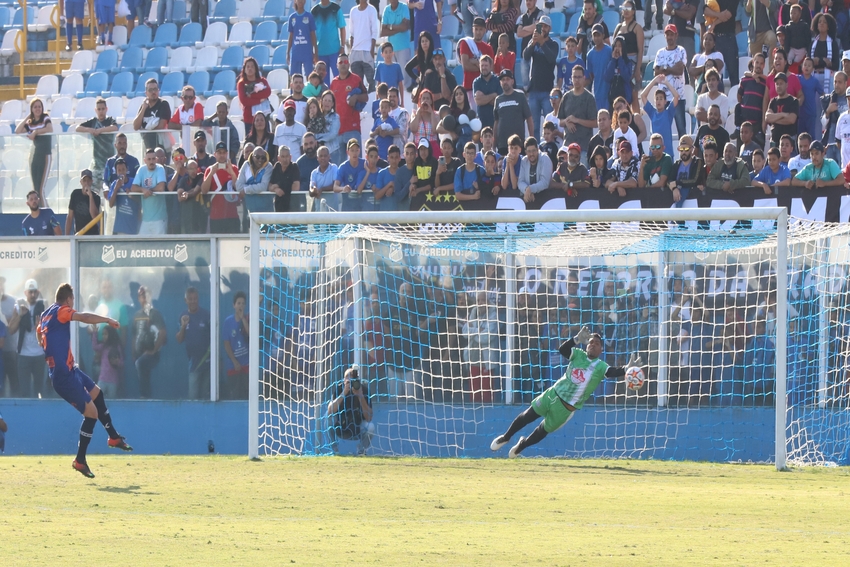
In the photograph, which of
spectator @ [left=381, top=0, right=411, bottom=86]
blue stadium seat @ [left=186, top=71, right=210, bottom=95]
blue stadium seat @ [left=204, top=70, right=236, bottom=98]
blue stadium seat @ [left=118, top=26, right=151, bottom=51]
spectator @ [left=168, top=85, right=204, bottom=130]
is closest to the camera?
spectator @ [left=168, top=85, right=204, bottom=130]

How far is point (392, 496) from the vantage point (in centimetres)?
1027

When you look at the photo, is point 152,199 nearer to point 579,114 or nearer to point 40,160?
point 40,160

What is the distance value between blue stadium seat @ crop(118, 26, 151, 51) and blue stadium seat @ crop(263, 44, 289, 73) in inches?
132

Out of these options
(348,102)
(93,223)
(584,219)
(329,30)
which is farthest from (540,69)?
(93,223)

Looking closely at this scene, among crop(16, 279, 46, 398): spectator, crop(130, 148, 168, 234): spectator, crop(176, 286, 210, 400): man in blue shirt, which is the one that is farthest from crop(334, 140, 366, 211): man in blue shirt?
crop(16, 279, 46, 398): spectator

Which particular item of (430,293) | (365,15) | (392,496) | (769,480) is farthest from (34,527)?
(365,15)

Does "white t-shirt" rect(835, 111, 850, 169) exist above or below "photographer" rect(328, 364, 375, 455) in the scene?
above

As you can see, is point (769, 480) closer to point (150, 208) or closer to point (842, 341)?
point (842, 341)

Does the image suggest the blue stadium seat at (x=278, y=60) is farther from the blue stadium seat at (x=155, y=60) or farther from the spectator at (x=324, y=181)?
the spectator at (x=324, y=181)

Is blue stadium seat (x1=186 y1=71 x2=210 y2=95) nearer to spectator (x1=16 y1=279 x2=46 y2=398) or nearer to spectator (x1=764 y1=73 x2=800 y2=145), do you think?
spectator (x1=16 y1=279 x2=46 y2=398)

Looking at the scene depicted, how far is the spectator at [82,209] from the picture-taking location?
17219 mm

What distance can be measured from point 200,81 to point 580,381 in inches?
470

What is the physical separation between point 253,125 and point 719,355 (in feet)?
23.5

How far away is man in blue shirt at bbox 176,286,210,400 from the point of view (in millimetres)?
16594
